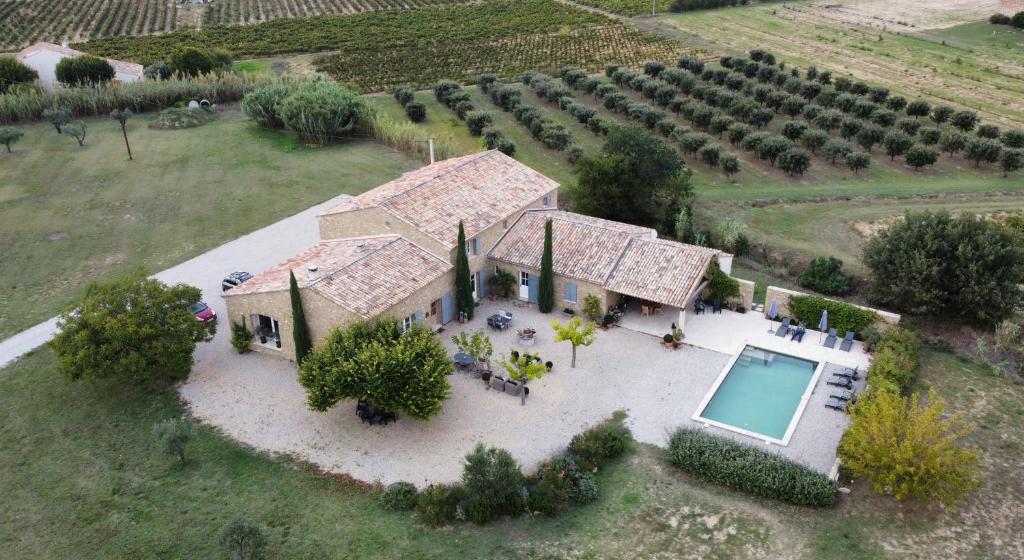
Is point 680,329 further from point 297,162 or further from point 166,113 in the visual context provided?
point 166,113

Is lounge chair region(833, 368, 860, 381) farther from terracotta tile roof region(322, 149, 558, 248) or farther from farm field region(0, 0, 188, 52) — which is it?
farm field region(0, 0, 188, 52)

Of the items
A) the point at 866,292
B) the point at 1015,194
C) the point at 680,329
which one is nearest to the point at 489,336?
the point at 680,329

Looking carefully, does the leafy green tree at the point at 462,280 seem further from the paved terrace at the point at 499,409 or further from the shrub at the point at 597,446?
the shrub at the point at 597,446

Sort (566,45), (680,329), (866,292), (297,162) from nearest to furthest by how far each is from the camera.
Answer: (680,329) → (866,292) → (297,162) → (566,45)

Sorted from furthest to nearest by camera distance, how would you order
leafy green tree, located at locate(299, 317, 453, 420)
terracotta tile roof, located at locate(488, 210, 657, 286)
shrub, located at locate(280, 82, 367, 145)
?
1. shrub, located at locate(280, 82, 367, 145)
2. terracotta tile roof, located at locate(488, 210, 657, 286)
3. leafy green tree, located at locate(299, 317, 453, 420)

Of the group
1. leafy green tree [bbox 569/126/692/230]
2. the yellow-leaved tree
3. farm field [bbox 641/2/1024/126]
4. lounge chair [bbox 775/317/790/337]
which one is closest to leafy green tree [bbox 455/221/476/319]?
leafy green tree [bbox 569/126/692/230]

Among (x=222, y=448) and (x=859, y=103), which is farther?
(x=859, y=103)
